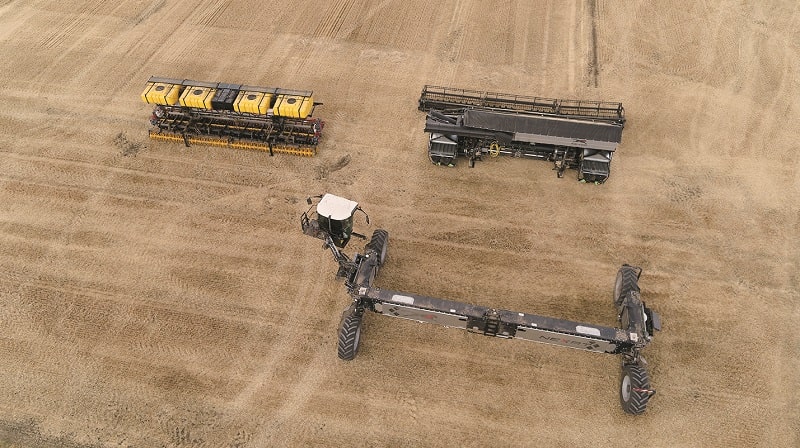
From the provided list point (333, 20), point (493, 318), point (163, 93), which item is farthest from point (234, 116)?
point (493, 318)

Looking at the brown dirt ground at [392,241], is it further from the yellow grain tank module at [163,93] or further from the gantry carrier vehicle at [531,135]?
the yellow grain tank module at [163,93]

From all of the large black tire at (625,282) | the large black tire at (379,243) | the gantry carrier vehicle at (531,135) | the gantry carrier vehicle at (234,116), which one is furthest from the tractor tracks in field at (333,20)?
the large black tire at (625,282)

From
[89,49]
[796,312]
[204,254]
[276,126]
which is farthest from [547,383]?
[89,49]

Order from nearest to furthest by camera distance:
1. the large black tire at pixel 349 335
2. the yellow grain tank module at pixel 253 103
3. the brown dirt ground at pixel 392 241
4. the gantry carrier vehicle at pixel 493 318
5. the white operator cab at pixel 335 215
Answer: the gantry carrier vehicle at pixel 493 318
the brown dirt ground at pixel 392 241
the large black tire at pixel 349 335
the white operator cab at pixel 335 215
the yellow grain tank module at pixel 253 103

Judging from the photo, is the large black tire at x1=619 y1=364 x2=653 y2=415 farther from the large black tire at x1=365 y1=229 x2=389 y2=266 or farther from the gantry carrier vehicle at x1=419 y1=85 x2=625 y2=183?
the gantry carrier vehicle at x1=419 y1=85 x2=625 y2=183

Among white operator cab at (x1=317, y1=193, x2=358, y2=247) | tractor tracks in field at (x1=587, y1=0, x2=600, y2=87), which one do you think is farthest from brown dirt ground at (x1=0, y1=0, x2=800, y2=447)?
white operator cab at (x1=317, y1=193, x2=358, y2=247)

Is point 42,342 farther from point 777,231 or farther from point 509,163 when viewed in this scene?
point 777,231

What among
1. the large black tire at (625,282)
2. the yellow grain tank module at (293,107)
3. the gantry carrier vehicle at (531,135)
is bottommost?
the large black tire at (625,282)
